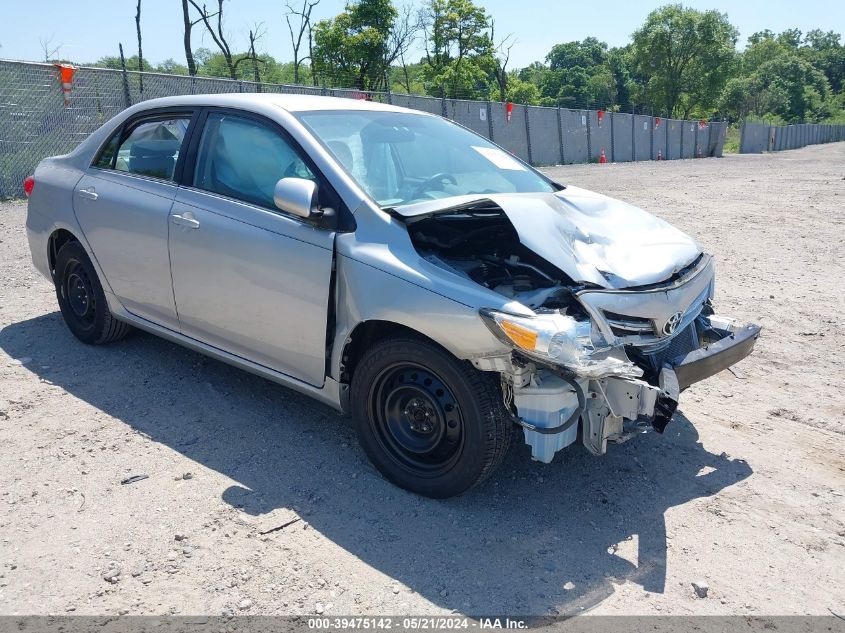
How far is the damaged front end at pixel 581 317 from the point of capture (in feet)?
9.43

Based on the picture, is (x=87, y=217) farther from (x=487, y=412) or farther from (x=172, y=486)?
(x=487, y=412)

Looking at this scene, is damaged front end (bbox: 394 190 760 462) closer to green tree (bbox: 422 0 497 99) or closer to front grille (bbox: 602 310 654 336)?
front grille (bbox: 602 310 654 336)

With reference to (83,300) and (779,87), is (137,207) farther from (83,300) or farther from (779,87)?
(779,87)

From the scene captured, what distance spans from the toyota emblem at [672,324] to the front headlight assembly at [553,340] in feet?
1.51

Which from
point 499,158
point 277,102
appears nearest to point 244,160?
point 277,102

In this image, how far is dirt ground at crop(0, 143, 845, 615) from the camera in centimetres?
270

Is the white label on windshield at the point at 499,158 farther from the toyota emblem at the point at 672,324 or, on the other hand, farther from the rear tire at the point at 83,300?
the rear tire at the point at 83,300

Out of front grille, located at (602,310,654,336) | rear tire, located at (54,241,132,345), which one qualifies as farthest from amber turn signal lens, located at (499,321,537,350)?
rear tire, located at (54,241,132,345)

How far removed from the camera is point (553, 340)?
9.12ft

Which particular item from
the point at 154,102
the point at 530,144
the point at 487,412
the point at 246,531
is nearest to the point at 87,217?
the point at 154,102

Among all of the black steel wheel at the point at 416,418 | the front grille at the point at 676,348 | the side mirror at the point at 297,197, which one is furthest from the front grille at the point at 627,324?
the side mirror at the point at 297,197

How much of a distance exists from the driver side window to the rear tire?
1331 mm

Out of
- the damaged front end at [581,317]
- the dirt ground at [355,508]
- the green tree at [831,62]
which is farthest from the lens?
the green tree at [831,62]

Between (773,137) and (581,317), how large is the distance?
61.2 m
